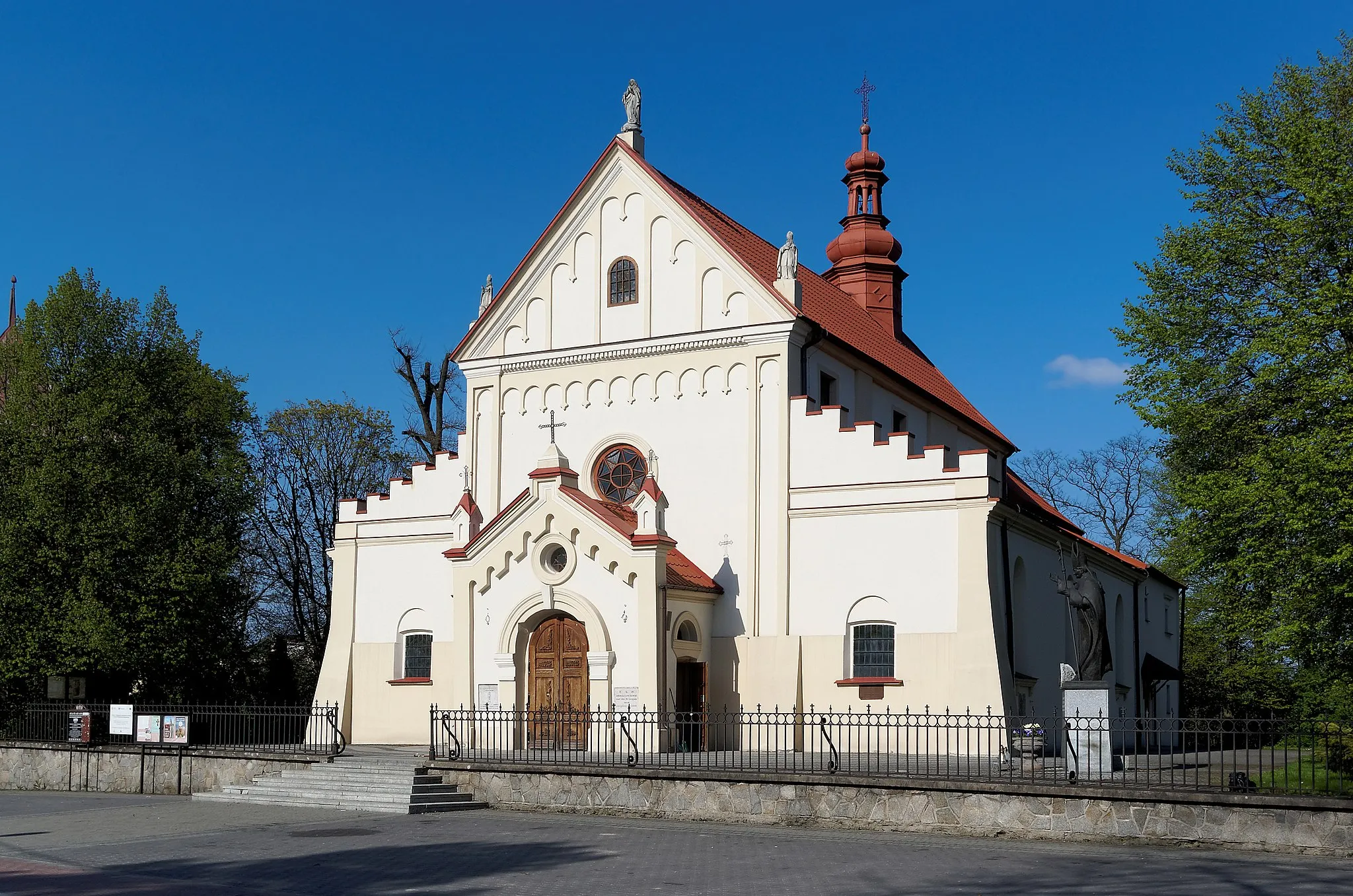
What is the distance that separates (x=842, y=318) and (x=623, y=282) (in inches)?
288

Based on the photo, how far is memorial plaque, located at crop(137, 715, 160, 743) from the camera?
87.5ft

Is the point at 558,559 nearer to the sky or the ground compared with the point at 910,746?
nearer to the sky

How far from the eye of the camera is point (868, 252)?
43.8 meters

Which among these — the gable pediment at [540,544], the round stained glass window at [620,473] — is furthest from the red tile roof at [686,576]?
the round stained glass window at [620,473]

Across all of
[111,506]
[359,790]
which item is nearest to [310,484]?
[111,506]

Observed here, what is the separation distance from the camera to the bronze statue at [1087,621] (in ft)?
71.4

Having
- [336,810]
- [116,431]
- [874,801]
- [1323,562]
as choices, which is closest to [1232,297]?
[1323,562]

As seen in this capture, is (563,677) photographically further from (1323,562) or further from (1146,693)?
(1146,693)

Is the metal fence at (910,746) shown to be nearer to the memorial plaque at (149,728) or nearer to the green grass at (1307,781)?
the green grass at (1307,781)

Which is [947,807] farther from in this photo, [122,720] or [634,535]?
[122,720]

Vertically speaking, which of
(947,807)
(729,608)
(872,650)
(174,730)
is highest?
(729,608)

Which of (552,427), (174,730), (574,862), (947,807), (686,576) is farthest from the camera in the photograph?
(552,427)

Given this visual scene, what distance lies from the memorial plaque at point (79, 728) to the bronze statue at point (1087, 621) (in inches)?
795

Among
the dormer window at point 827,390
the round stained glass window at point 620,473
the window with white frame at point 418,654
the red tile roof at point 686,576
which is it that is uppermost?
the dormer window at point 827,390
